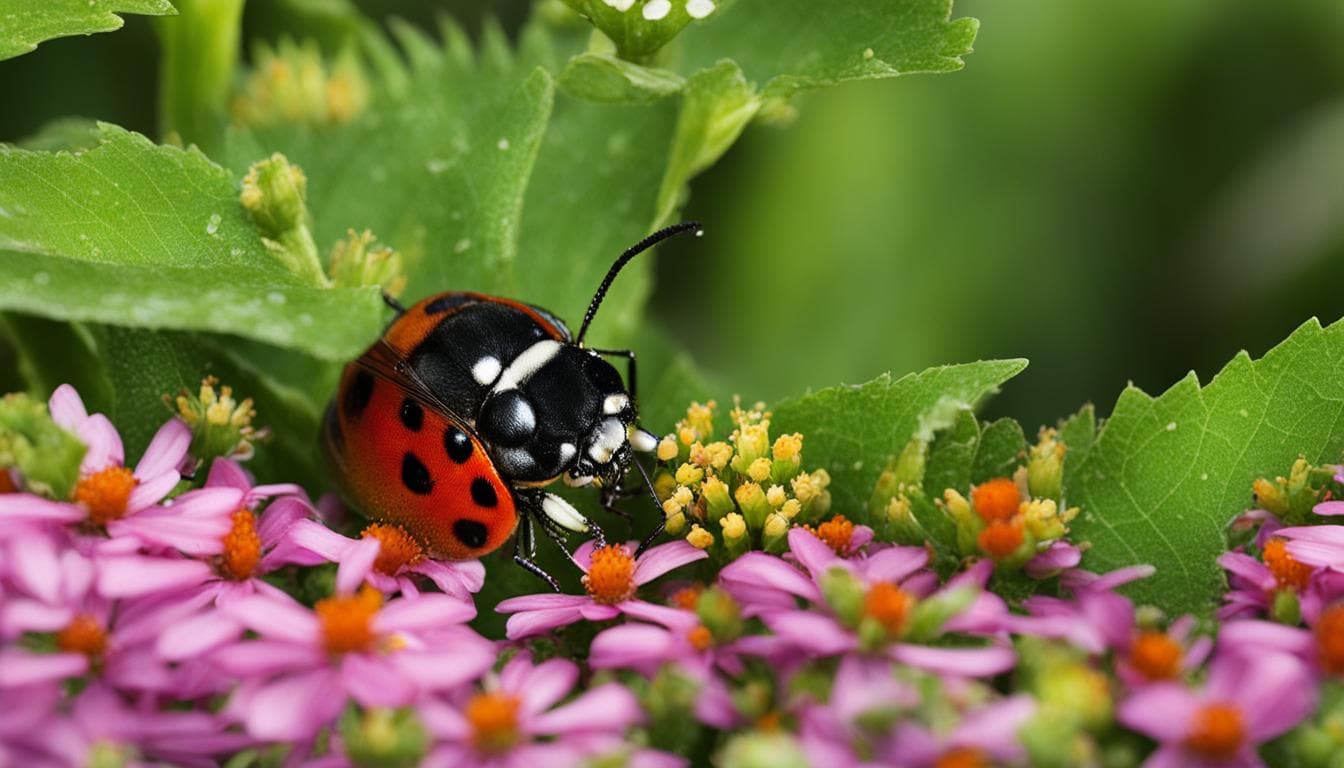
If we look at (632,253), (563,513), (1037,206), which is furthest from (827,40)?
(1037,206)

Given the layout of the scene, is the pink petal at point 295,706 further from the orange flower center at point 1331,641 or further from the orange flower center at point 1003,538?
the orange flower center at point 1331,641

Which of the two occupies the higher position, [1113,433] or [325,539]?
[1113,433]

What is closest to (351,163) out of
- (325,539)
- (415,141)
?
(415,141)

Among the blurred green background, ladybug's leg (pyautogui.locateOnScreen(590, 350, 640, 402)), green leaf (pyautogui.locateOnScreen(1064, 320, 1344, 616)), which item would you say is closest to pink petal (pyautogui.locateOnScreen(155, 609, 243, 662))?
ladybug's leg (pyautogui.locateOnScreen(590, 350, 640, 402))

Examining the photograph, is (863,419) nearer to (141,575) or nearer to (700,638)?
(700,638)

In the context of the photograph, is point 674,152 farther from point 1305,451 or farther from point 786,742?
point 786,742
